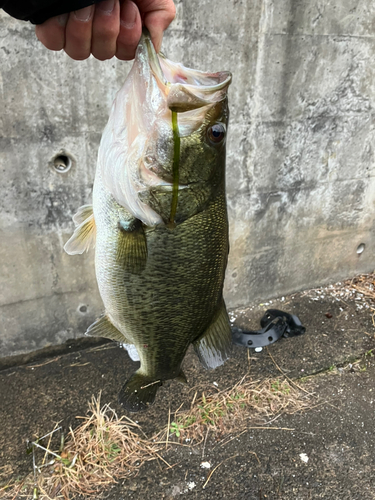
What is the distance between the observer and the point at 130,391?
149 centimetres

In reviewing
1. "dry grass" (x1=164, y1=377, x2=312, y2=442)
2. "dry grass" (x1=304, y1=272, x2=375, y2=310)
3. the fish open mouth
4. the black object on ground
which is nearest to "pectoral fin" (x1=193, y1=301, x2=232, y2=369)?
the fish open mouth

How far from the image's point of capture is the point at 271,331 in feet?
10.8

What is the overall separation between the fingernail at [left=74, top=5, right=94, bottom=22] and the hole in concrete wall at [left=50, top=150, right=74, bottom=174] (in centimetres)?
166

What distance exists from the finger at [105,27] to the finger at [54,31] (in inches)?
3.2

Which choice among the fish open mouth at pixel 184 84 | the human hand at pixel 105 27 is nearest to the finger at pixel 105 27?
the human hand at pixel 105 27

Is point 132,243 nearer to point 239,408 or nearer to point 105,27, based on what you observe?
point 105,27

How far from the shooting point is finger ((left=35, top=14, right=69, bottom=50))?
934 millimetres

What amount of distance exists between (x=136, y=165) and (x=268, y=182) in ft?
7.57

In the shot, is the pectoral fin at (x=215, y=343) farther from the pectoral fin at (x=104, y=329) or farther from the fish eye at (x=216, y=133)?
the fish eye at (x=216, y=133)

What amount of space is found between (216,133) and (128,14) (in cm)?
42

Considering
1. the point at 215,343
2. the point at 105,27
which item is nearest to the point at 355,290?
the point at 215,343

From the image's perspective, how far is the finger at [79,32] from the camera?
92cm

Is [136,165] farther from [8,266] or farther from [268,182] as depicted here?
[268,182]

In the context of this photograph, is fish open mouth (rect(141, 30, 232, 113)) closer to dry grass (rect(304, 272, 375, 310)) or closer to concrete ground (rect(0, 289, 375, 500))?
concrete ground (rect(0, 289, 375, 500))
